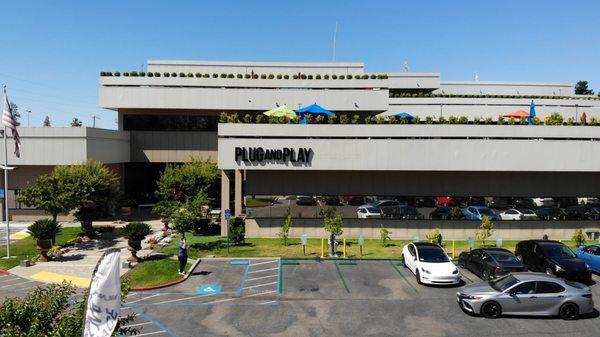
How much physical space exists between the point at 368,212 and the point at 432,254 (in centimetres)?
1032

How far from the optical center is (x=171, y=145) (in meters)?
41.7

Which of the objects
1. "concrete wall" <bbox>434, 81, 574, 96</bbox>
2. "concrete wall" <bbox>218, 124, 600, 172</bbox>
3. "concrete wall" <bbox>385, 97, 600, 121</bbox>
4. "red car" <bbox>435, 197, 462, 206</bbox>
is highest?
"concrete wall" <bbox>434, 81, 574, 96</bbox>

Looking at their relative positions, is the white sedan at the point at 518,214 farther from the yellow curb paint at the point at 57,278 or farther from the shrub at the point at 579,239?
the yellow curb paint at the point at 57,278

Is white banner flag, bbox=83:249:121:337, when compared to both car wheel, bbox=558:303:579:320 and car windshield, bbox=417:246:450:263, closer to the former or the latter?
car wheel, bbox=558:303:579:320

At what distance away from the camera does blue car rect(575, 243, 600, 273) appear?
21578 millimetres

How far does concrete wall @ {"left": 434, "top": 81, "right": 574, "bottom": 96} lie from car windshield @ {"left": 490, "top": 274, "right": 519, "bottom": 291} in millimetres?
57052

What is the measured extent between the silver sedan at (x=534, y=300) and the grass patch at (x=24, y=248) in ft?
76.8

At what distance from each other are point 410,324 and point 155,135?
3281 cm

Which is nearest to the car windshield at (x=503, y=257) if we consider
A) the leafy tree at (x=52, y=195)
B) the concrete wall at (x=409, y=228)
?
the concrete wall at (x=409, y=228)

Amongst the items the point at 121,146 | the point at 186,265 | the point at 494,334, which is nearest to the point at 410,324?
the point at 494,334

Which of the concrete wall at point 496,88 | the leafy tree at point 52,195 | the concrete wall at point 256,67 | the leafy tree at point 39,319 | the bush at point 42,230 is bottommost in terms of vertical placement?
the bush at point 42,230

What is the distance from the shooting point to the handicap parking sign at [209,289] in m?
19.0

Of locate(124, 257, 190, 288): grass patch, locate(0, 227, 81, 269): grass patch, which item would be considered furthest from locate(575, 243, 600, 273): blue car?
locate(0, 227, 81, 269): grass patch

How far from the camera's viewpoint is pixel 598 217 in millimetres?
31047
